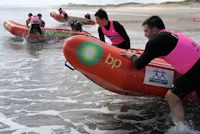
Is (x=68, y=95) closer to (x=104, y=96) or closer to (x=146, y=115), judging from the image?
(x=104, y=96)

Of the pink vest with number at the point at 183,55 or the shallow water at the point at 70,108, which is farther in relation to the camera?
the shallow water at the point at 70,108

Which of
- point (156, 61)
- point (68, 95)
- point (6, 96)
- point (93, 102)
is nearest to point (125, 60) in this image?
point (156, 61)

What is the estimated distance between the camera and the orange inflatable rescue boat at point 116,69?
559cm

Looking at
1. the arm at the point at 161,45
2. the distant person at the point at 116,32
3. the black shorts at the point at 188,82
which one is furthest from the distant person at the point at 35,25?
the black shorts at the point at 188,82

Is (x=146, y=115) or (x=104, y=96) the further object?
(x=104, y=96)

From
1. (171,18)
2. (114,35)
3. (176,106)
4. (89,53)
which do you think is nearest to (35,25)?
(114,35)

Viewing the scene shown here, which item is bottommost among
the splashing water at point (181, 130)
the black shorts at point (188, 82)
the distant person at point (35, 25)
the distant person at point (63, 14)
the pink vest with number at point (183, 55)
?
the splashing water at point (181, 130)

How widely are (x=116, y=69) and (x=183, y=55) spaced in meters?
1.29

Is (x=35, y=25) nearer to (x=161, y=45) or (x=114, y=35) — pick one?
(x=114, y=35)

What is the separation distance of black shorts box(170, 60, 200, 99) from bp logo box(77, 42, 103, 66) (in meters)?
1.44

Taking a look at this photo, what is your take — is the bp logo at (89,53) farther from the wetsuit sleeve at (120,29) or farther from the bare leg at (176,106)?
the bare leg at (176,106)

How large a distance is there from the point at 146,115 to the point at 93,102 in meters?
1.13

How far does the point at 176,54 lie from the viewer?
15.1 feet

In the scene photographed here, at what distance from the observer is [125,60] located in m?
5.59
